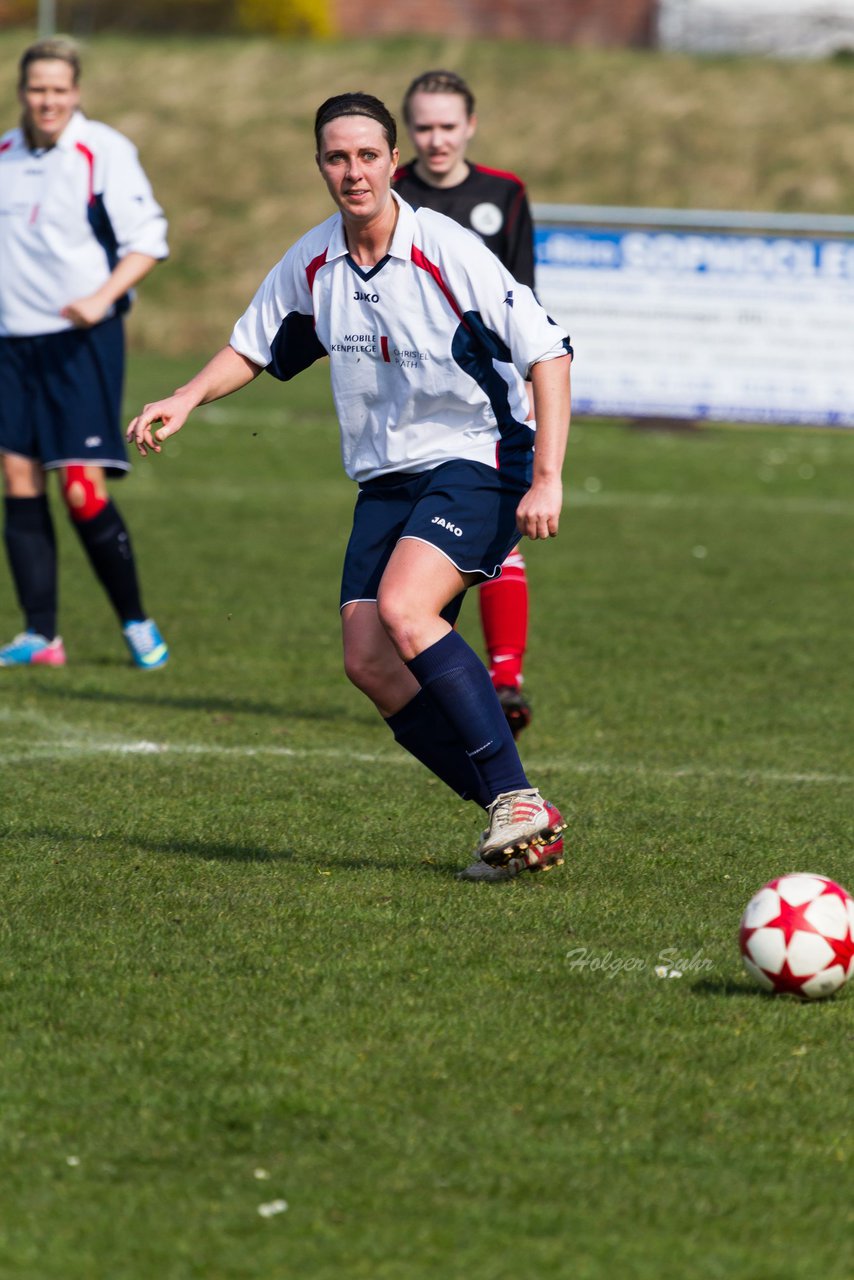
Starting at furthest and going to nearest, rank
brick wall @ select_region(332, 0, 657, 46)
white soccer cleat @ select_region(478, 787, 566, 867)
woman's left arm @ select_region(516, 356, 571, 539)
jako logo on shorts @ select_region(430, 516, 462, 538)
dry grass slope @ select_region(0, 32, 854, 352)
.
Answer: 1. brick wall @ select_region(332, 0, 657, 46)
2. dry grass slope @ select_region(0, 32, 854, 352)
3. jako logo on shorts @ select_region(430, 516, 462, 538)
4. white soccer cleat @ select_region(478, 787, 566, 867)
5. woman's left arm @ select_region(516, 356, 571, 539)

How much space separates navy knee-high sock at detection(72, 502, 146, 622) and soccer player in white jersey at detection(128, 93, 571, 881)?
316 centimetres

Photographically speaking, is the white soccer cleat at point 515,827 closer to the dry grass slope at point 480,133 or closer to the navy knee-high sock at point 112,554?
the navy knee-high sock at point 112,554

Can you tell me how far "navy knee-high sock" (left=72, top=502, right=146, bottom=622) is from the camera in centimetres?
832

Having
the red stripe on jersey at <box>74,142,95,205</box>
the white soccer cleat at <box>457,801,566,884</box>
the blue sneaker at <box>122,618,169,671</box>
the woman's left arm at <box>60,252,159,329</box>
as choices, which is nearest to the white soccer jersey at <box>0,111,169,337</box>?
the red stripe on jersey at <box>74,142,95,205</box>

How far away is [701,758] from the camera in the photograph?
6766 mm

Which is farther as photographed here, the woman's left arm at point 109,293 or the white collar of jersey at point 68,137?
the white collar of jersey at point 68,137

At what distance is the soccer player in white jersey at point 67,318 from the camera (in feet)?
26.6

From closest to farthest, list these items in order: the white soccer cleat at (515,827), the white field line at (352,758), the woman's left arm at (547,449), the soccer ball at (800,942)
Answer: the soccer ball at (800,942), the woman's left arm at (547,449), the white soccer cleat at (515,827), the white field line at (352,758)

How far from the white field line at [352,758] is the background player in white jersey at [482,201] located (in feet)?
1.49

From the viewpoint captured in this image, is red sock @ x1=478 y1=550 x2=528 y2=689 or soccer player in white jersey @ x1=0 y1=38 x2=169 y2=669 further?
soccer player in white jersey @ x1=0 y1=38 x2=169 y2=669

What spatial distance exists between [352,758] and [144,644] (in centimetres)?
196

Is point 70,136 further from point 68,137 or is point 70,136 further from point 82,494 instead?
point 82,494

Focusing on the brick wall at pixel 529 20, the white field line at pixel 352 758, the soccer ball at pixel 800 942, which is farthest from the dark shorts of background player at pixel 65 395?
the brick wall at pixel 529 20

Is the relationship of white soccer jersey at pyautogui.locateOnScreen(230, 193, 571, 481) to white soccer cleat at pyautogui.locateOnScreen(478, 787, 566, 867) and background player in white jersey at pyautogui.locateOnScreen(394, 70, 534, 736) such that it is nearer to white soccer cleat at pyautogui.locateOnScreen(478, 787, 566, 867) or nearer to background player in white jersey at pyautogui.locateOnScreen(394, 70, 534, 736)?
white soccer cleat at pyautogui.locateOnScreen(478, 787, 566, 867)
